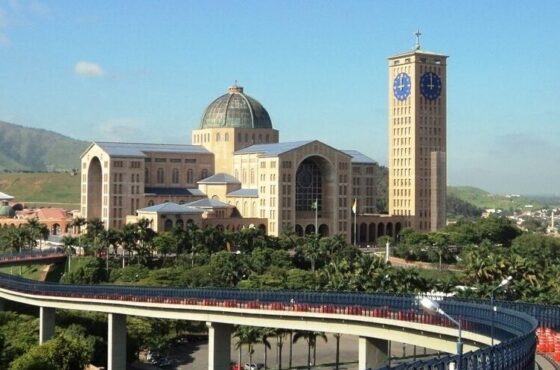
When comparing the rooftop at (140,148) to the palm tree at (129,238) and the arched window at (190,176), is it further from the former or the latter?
the palm tree at (129,238)

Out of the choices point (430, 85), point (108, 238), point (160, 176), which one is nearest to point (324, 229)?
point (160, 176)

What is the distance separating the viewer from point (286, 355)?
3780 inches

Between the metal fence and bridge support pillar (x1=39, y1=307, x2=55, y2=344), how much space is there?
186 centimetres

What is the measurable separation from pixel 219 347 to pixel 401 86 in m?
115

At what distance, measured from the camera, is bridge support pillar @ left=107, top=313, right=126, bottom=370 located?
83.8 m

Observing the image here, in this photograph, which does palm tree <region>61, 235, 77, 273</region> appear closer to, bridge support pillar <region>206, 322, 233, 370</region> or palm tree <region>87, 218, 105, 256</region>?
palm tree <region>87, 218, 105, 256</region>

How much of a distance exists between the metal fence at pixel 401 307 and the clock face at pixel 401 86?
100497 millimetres

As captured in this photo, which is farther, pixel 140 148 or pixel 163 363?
pixel 140 148

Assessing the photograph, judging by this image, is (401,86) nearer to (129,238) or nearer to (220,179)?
(220,179)

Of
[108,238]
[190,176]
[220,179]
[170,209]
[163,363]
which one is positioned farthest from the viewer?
[190,176]

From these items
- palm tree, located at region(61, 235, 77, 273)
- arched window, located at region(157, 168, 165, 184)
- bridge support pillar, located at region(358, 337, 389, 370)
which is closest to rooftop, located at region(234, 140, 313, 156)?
arched window, located at region(157, 168, 165, 184)

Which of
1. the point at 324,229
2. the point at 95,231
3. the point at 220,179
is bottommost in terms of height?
the point at 324,229

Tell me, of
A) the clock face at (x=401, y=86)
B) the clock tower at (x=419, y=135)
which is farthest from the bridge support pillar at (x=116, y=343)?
the clock face at (x=401, y=86)

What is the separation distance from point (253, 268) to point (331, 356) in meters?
27.8
